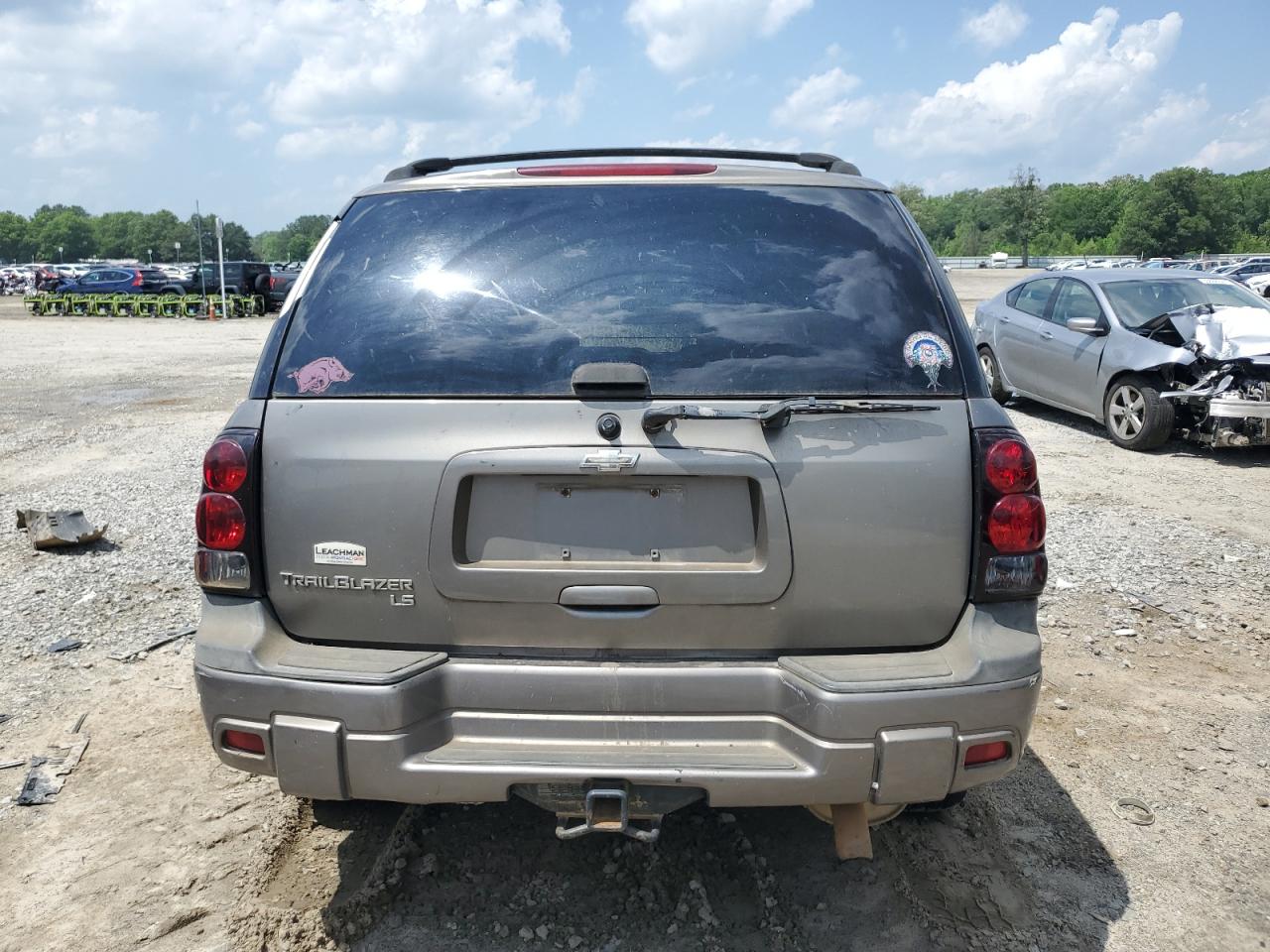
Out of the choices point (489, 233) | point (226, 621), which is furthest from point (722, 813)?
point (489, 233)

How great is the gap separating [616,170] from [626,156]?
31cm

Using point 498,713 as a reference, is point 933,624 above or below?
above

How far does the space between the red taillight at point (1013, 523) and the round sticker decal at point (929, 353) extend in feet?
1.15

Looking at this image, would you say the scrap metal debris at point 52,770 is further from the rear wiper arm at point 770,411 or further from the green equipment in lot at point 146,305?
the green equipment in lot at point 146,305

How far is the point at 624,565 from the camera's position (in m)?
2.48

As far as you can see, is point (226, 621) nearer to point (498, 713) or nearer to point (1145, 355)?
point (498, 713)

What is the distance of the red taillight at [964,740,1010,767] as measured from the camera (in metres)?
2.44

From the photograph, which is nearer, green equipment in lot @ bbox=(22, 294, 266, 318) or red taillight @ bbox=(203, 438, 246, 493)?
red taillight @ bbox=(203, 438, 246, 493)

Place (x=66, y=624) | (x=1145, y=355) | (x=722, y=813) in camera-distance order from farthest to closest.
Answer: (x=1145, y=355) < (x=66, y=624) < (x=722, y=813)

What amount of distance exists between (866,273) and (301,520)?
162 centimetres

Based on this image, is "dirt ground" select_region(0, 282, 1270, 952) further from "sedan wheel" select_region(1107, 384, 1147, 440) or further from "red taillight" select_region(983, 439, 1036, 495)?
"sedan wheel" select_region(1107, 384, 1147, 440)

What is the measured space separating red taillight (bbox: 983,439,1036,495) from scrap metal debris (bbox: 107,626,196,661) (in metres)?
4.01

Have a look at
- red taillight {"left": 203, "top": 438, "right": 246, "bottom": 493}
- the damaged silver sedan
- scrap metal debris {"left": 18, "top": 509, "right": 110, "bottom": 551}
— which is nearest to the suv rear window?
red taillight {"left": 203, "top": 438, "right": 246, "bottom": 493}

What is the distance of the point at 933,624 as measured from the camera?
99.6 inches
